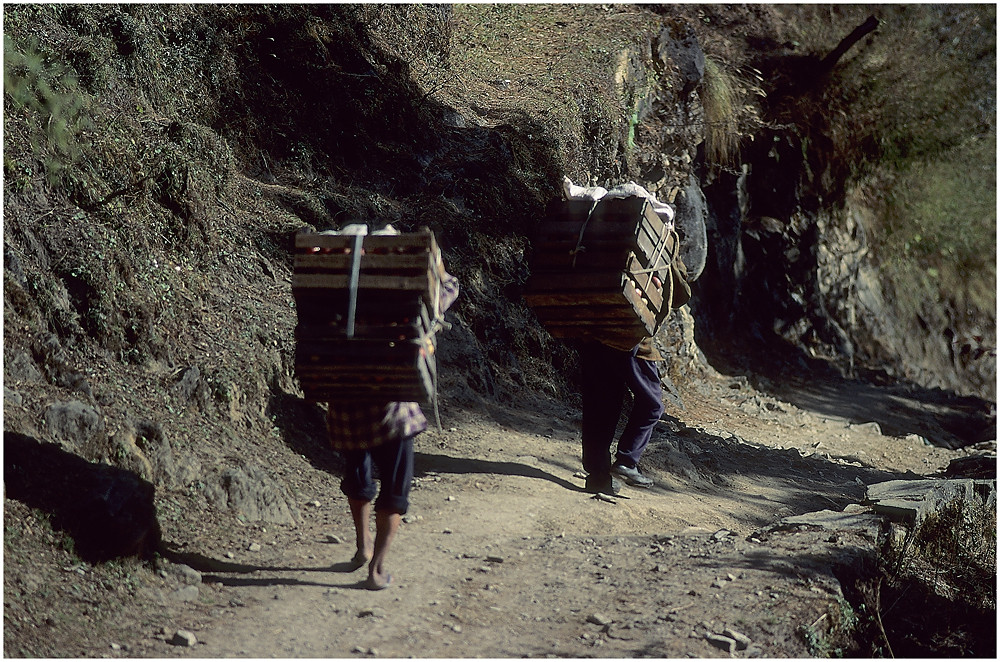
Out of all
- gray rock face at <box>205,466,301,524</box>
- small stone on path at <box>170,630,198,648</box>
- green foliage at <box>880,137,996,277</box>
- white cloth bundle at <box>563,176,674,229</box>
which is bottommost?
small stone on path at <box>170,630,198,648</box>

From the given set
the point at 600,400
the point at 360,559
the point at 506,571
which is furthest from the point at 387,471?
the point at 600,400

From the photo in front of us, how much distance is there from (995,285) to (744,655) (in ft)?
66.5

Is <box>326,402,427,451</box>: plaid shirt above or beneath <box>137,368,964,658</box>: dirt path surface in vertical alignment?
above

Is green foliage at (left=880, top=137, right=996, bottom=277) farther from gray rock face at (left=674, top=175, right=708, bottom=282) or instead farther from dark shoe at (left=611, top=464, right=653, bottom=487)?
dark shoe at (left=611, top=464, right=653, bottom=487)

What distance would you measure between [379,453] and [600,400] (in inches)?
92.0

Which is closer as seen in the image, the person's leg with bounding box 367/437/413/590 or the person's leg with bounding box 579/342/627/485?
the person's leg with bounding box 367/437/413/590

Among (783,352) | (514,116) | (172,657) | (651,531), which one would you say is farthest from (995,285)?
(172,657)

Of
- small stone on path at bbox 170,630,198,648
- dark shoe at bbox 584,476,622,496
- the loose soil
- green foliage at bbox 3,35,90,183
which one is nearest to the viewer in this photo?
small stone on path at bbox 170,630,198,648

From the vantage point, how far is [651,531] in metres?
5.99

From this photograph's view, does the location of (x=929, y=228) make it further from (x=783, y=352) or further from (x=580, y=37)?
(x=580, y=37)

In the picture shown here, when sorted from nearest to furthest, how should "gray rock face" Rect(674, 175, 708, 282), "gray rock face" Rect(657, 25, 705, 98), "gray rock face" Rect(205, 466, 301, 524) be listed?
"gray rock face" Rect(205, 466, 301, 524) < "gray rock face" Rect(674, 175, 708, 282) < "gray rock face" Rect(657, 25, 705, 98)

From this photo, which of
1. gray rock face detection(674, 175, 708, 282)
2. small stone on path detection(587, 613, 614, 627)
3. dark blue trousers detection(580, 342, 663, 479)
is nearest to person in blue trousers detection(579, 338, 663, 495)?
dark blue trousers detection(580, 342, 663, 479)

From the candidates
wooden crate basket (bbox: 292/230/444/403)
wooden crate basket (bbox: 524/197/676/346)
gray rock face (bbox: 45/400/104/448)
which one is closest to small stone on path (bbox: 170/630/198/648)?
wooden crate basket (bbox: 292/230/444/403)

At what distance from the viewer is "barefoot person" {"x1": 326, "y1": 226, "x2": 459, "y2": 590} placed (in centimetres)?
434
